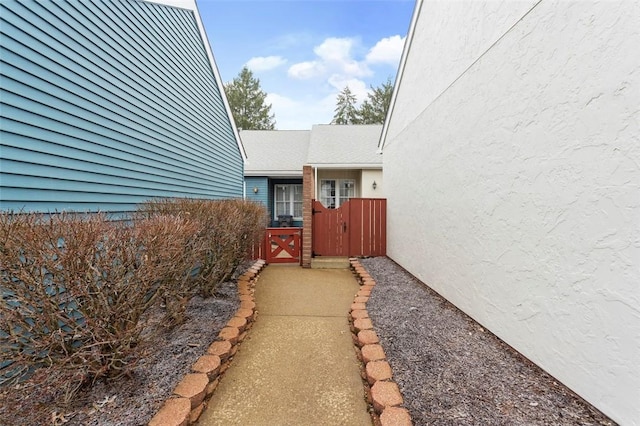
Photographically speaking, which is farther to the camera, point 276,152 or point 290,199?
point 276,152

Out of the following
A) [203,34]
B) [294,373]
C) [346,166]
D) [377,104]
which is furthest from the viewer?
[377,104]

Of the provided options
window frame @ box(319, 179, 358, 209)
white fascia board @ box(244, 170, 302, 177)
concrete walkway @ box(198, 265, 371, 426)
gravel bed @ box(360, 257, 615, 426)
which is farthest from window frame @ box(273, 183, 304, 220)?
gravel bed @ box(360, 257, 615, 426)

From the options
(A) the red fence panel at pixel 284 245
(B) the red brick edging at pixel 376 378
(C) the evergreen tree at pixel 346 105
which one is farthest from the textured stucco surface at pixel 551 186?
(C) the evergreen tree at pixel 346 105

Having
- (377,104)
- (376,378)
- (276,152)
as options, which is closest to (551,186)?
(376,378)

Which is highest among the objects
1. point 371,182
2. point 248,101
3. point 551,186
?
point 248,101

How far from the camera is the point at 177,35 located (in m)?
5.98

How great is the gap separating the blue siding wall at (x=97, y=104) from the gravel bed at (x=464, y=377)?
155 inches

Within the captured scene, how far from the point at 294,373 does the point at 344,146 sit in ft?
37.5

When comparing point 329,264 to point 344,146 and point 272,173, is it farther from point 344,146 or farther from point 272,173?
point 344,146

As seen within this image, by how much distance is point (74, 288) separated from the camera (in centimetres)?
210

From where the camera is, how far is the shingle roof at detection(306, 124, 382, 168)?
474 inches

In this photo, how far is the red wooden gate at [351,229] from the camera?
7953 millimetres

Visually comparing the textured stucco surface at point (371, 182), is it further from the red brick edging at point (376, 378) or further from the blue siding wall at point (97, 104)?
the red brick edging at point (376, 378)

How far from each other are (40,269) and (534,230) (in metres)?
3.92
